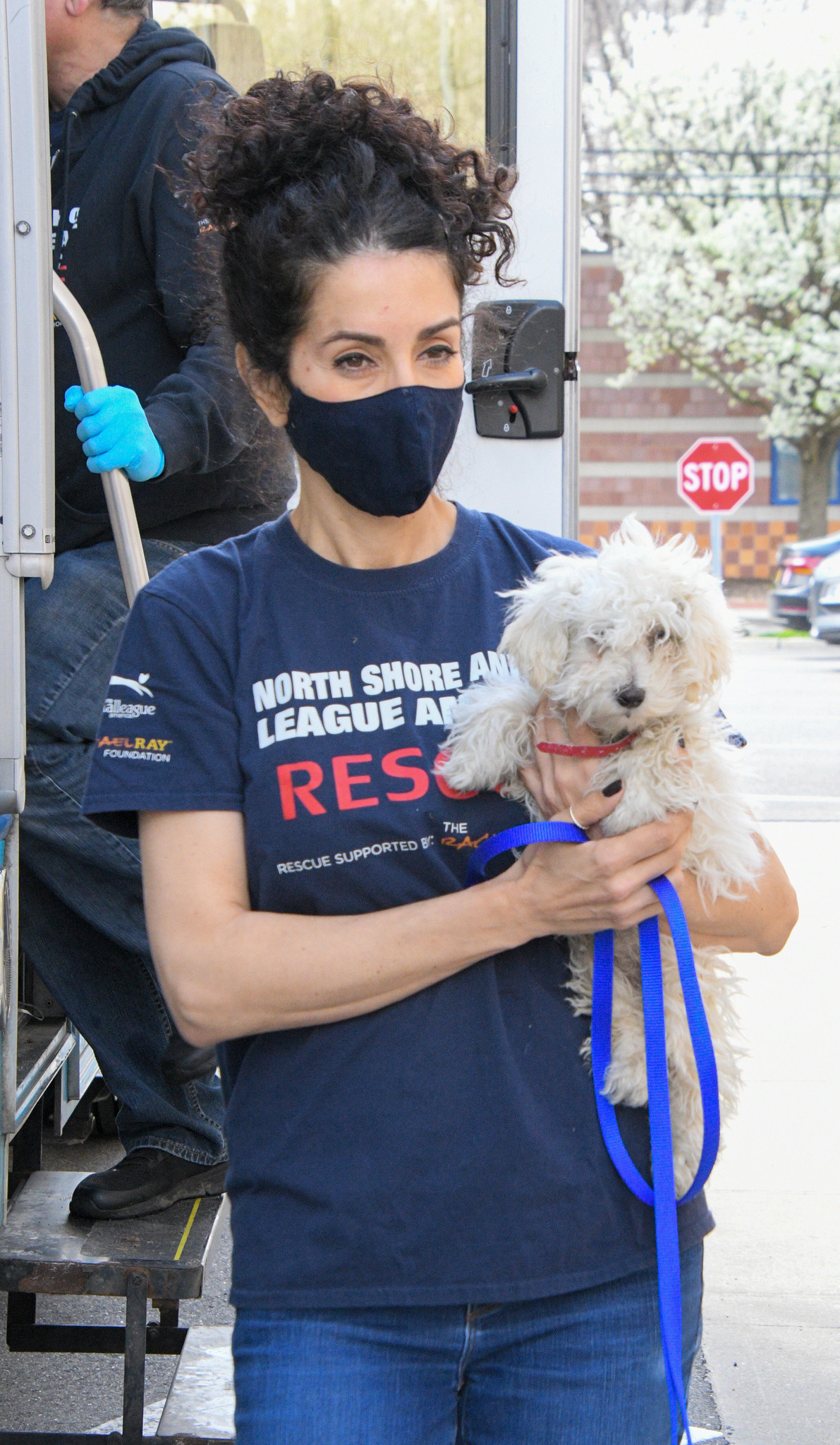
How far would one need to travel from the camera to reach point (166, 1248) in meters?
2.30

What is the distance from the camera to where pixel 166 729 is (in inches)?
59.1

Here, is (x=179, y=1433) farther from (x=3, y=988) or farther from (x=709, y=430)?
(x=709, y=430)

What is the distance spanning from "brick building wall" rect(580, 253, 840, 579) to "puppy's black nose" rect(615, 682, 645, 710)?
26215 mm

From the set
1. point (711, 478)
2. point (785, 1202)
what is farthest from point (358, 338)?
point (711, 478)

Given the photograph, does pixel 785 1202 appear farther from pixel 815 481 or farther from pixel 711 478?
pixel 815 481

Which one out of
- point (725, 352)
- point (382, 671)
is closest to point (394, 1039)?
point (382, 671)

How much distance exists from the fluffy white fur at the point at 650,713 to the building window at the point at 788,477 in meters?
27.1

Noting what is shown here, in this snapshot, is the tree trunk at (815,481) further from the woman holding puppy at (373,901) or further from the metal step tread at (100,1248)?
the woman holding puppy at (373,901)

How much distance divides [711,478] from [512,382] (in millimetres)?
19045

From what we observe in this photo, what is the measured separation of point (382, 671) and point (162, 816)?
0.92 ft

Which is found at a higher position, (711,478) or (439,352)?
(439,352)

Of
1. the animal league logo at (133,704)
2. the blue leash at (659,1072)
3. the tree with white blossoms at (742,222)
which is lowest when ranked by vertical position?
the blue leash at (659,1072)

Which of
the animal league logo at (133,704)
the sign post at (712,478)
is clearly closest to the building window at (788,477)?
the sign post at (712,478)

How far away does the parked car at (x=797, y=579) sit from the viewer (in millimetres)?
18656
